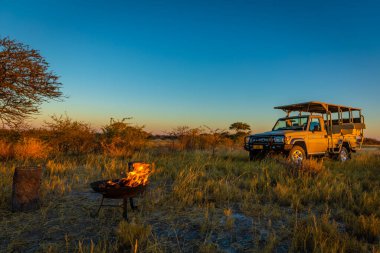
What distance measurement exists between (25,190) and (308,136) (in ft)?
31.9

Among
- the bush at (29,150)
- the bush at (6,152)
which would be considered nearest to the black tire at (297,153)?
the bush at (29,150)

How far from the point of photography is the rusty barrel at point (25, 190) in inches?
176

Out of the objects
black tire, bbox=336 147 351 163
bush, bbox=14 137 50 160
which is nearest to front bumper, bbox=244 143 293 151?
black tire, bbox=336 147 351 163

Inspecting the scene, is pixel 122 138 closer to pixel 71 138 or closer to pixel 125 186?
pixel 71 138

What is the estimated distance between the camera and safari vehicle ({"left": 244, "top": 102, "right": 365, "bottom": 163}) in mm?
9734

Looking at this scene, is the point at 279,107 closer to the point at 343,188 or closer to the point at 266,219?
the point at 343,188

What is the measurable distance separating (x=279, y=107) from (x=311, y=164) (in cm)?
486

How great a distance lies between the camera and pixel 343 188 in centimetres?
581

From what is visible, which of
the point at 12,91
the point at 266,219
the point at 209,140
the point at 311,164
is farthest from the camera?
the point at 209,140

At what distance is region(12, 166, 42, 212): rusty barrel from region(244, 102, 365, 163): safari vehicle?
7720mm

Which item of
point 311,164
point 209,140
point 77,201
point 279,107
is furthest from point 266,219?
point 209,140

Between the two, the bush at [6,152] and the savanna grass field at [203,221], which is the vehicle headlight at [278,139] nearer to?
the savanna grass field at [203,221]

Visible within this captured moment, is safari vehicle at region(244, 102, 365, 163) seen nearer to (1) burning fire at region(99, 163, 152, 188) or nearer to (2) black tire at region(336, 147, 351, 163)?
(2) black tire at region(336, 147, 351, 163)

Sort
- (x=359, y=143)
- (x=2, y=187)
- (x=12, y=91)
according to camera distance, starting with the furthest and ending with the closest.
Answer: (x=359, y=143) → (x=12, y=91) → (x=2, y=187)
